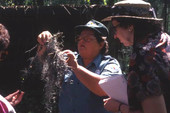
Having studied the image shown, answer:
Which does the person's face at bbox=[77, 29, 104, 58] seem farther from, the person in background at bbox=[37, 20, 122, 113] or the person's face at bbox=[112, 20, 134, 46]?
the person's face at bbox=[112, 20, 134, 46]

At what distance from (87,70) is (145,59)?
0.88 meters

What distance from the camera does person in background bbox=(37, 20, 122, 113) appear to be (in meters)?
2.26

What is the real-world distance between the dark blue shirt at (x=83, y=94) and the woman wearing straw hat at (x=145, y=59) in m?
0.70

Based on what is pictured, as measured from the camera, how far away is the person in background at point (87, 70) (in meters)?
2.26

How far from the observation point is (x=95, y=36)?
2596 mm

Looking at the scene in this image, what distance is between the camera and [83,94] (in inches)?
95.4

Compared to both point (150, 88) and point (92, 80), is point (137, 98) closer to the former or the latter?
point (150, 88)

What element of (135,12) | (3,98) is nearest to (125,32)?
(135,12)

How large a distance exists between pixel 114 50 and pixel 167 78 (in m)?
5.02

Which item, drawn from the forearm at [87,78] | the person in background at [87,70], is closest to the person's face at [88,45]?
the person in background at [87,70]

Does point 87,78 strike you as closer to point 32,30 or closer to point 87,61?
point 87,61

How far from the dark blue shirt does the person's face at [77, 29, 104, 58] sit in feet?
0.24

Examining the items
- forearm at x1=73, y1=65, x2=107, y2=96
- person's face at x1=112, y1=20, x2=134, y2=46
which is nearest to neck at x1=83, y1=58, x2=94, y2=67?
forearm at x1=73, y1=65, x2=107, y2=96

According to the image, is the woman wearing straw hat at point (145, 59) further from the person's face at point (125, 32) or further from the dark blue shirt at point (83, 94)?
the dark blue shirt at point (83, 94)
